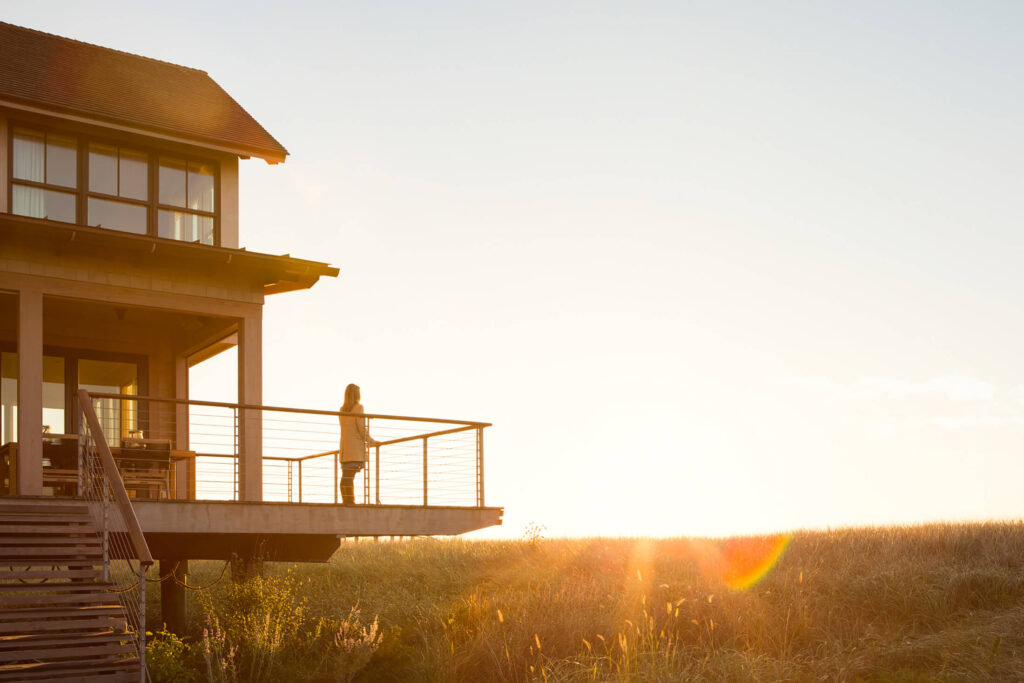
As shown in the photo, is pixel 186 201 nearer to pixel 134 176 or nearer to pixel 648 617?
pixel 134 176

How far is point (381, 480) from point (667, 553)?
1108 cm

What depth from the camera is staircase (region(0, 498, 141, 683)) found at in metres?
9.43

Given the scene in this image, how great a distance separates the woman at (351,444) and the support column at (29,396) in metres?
4.04

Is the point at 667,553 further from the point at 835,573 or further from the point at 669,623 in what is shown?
the point at 669,623

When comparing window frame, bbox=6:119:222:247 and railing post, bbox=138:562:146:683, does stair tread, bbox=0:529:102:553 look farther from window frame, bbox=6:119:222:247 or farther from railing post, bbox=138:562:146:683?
window frame, bbox=6:119:222:247

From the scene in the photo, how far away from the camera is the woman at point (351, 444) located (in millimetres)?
14820

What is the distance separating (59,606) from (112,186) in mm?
7960

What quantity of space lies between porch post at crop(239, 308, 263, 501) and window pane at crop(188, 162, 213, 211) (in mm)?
2243

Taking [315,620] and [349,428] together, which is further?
[315,620]

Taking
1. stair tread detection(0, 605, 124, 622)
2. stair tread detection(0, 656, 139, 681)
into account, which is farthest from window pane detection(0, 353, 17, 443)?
stair tread detection(0, 656, 139, 681)

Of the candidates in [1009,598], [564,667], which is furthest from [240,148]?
[1009,598]

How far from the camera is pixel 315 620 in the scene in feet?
60.0

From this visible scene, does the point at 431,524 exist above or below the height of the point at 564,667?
above

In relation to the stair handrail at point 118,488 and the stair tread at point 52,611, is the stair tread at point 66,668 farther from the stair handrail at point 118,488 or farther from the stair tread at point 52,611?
the stair handrail at point 118,488
